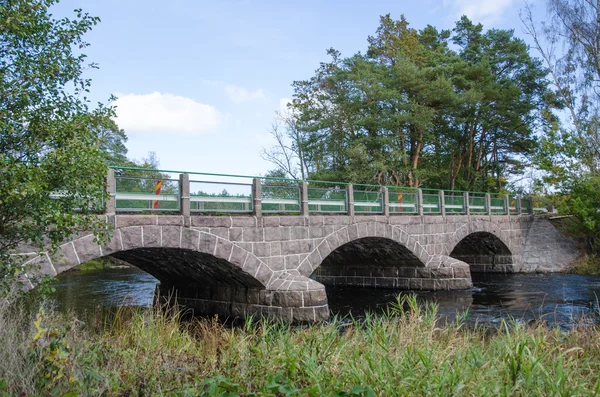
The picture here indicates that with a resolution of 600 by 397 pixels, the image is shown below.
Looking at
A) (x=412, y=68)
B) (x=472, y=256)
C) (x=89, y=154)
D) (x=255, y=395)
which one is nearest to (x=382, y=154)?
(x=412, y=68)

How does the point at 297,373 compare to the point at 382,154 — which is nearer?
the point at 297,373

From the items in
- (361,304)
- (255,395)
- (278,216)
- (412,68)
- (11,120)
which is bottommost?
(361,304)

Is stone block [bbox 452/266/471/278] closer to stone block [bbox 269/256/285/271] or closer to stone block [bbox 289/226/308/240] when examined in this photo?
stone block [bbox 289/226/308/240]

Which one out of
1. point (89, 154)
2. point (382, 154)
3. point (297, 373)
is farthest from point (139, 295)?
point (382, 154)

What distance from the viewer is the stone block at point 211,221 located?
11.2 m

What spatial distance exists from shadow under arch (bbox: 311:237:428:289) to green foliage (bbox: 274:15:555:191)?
801 cm

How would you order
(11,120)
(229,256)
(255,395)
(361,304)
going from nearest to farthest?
(255,395) → (11,120) → (229,256) → (361,304)

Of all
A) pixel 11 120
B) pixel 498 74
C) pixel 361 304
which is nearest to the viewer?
pixel 11 120

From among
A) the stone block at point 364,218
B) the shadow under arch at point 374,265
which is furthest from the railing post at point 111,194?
the shadow under arch at point 374,265

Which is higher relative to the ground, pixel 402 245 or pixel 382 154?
pixel 382 154

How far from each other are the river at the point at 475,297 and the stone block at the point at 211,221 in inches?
144

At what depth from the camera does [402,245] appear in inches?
675

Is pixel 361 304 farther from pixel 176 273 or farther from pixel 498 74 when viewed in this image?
pixel 498 74

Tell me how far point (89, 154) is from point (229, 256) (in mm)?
5466
